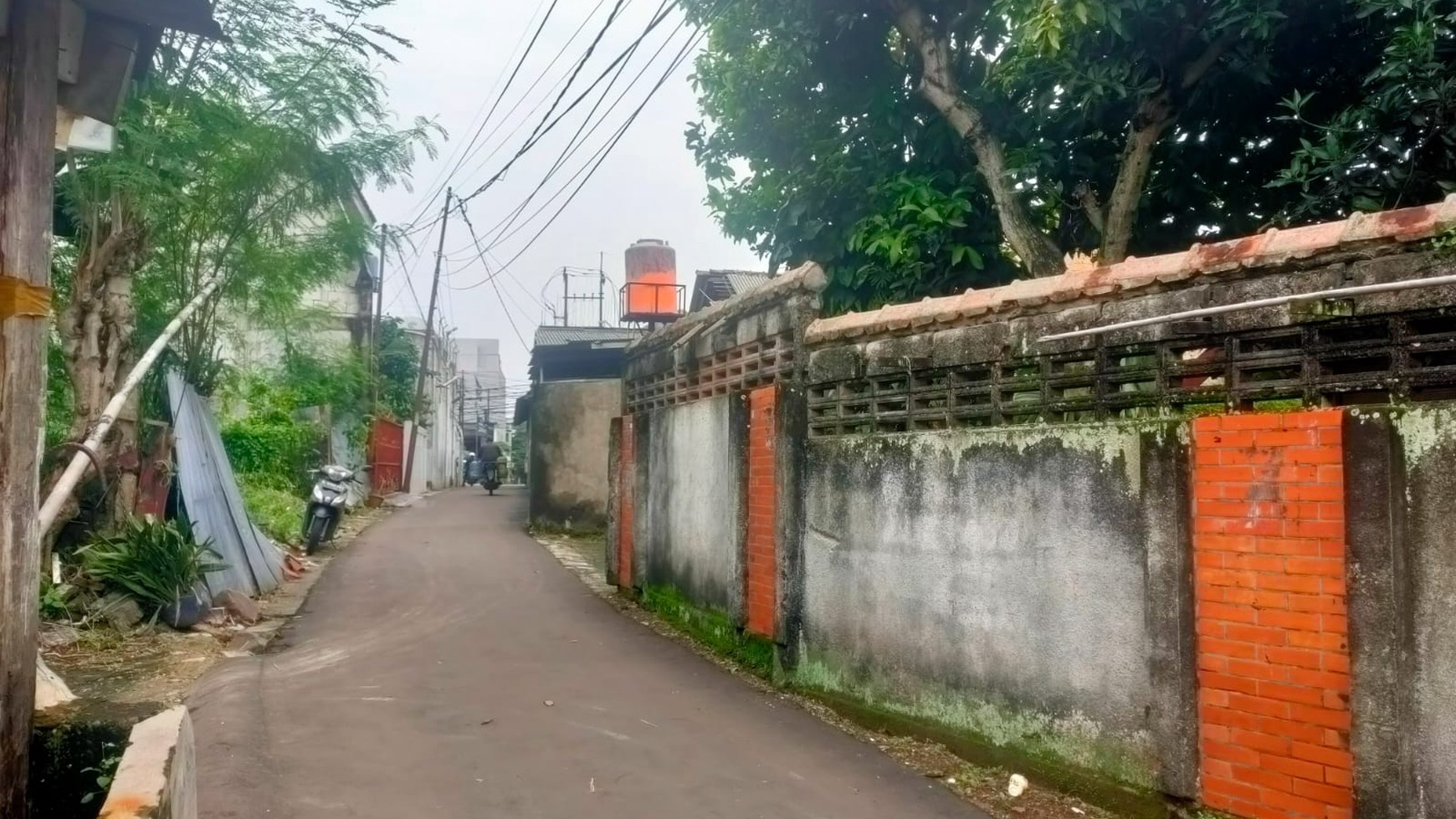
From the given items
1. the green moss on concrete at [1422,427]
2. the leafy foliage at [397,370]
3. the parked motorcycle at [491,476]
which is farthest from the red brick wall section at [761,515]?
the parked motorcycle at [491,476]

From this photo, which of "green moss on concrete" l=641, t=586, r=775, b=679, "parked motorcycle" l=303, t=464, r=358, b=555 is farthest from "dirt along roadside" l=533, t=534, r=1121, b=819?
"parked motorcycle" l=303, t=464, r=358, b=555

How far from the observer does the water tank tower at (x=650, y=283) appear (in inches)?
890

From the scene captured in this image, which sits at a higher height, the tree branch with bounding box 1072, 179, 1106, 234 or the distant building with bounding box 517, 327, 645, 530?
the tree branch with bounding box 1072, 179, 1106, 234

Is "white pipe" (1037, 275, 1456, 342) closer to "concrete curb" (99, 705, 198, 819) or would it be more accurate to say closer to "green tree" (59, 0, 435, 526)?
"concrete curb" (99, 705, 198, 819)

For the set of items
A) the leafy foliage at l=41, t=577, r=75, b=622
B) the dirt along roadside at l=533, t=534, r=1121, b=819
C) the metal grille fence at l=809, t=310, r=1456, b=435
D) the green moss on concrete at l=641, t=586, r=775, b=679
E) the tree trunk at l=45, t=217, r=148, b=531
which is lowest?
the dirt along roadside at l=533, t=534, r=1121, b=819

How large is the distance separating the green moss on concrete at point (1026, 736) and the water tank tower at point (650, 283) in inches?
673

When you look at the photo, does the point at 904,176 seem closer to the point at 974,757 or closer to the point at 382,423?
the point at 974,757

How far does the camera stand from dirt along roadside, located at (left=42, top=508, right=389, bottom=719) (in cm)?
624

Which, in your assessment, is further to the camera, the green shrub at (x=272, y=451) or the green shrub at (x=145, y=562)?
the green shrub at (x=272, y=451)

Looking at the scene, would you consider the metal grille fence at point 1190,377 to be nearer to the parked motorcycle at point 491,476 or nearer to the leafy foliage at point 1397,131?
the leafy foliage at point 1397,131

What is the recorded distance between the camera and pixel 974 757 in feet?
16.7

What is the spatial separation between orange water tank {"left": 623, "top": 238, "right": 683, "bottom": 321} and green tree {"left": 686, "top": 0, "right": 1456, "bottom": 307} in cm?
1261

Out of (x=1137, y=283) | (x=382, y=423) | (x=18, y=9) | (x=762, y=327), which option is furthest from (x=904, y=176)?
(x=382, y=423)

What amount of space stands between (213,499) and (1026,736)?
24.8ft
